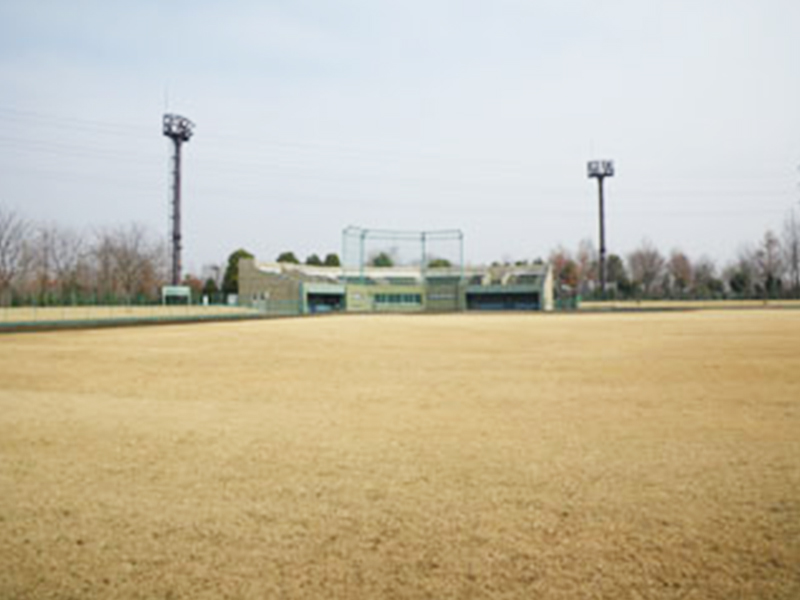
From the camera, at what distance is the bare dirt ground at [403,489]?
2900 millimetres

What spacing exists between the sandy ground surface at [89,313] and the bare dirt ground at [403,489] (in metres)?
25.7

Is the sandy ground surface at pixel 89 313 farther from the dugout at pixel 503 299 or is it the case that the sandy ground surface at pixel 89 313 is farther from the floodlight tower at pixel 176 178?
the dugout at pixel 503 299

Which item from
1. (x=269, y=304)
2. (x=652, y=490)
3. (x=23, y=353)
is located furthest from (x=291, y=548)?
(x=269, y=304)

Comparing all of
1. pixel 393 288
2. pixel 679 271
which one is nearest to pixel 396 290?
pixel 393 288

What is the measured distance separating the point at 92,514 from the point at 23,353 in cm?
1402

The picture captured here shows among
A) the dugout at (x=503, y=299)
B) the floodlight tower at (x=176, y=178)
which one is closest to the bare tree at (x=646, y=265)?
the dugout at (x=503, y=299)

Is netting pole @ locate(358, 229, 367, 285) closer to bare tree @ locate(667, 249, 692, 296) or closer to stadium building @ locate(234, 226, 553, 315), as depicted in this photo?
stadium building @ locate(234, 226, 553, 315)

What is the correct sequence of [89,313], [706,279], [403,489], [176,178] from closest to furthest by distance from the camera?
[403,489] → [89,313] → [176,178] → [706,279]

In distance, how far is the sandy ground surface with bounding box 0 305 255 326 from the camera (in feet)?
97.9

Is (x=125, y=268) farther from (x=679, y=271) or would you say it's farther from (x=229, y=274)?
(x=679, y=271)

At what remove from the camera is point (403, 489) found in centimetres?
417

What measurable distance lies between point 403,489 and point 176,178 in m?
61.3

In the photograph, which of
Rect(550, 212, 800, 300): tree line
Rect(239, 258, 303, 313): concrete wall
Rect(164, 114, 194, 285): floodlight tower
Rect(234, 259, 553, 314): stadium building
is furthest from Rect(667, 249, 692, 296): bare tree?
Rect(164, 114, 194, 285): floodlight tower

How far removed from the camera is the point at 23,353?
14727 millimetres
